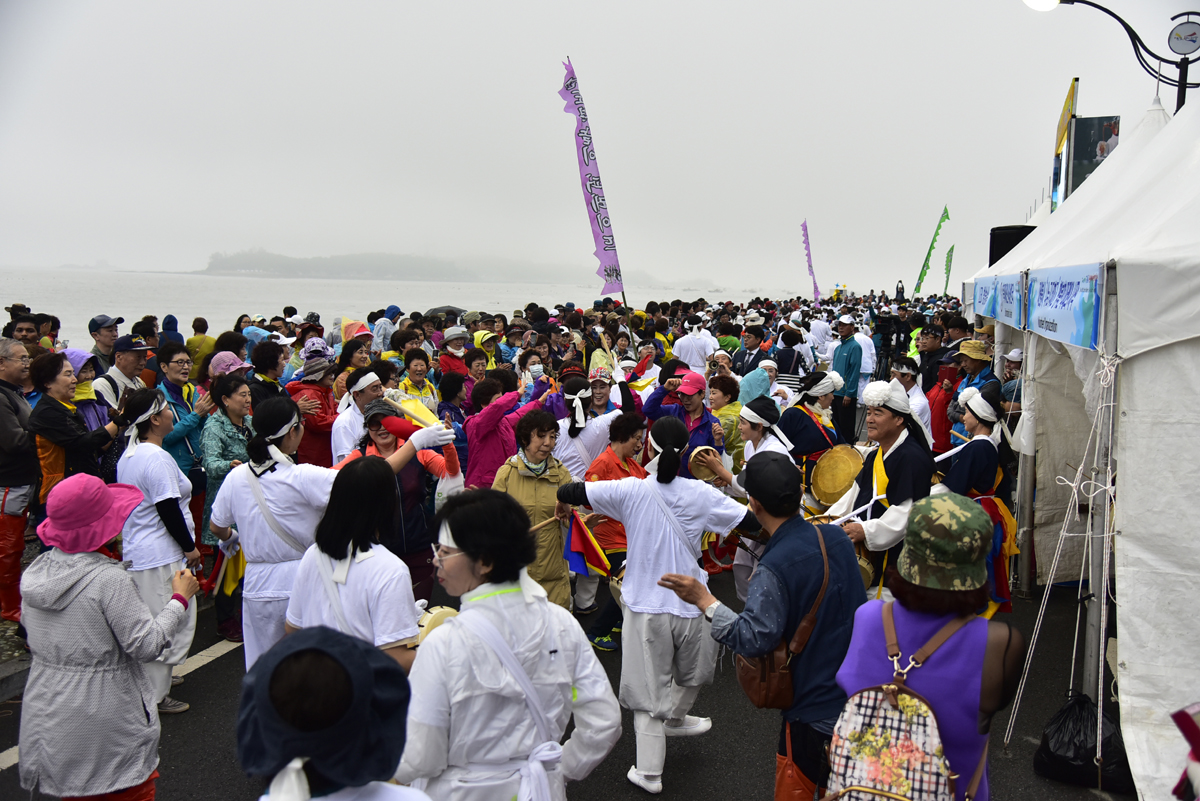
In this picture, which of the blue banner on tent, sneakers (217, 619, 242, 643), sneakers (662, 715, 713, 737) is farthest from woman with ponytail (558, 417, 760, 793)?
the blue banner on tent

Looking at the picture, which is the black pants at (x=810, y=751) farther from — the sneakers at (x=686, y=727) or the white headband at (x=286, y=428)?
the white headband at (x=286, y=428)

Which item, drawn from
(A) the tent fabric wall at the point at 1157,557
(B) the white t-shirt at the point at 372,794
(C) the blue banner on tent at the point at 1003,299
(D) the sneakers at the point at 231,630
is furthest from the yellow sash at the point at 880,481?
(D) the sneakers at the point at 231,630

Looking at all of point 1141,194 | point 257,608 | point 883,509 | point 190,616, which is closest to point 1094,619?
point 883,509

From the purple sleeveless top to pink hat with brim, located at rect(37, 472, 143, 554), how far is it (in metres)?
2.70

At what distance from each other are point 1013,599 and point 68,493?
6.68 m

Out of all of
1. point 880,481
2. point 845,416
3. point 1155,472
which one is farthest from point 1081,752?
point 845,416

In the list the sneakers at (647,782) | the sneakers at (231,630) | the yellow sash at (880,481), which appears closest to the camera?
the sneakers at (647,782)

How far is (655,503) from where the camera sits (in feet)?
12.2

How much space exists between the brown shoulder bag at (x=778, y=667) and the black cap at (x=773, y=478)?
0.82 feet

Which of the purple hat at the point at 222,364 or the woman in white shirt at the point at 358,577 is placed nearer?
the woman in white shirt at the point at 358,577

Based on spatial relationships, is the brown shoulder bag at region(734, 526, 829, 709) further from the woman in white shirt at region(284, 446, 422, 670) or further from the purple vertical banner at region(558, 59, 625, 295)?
the purple vertical banner at region(558, 59, 625, 295)

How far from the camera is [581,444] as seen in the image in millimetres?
5855

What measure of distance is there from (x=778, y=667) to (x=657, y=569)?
119cm

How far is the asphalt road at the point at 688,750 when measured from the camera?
12.5 ft
